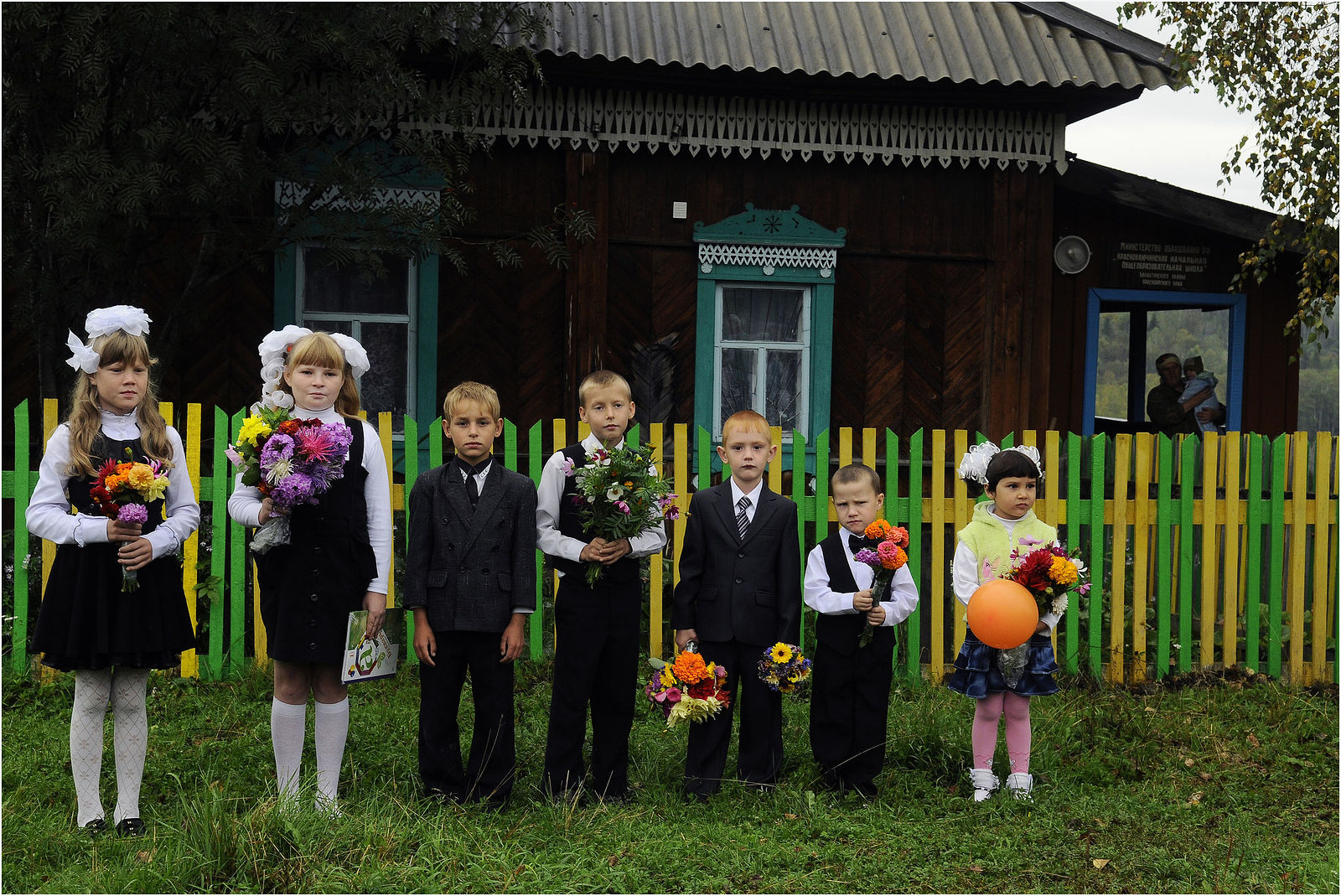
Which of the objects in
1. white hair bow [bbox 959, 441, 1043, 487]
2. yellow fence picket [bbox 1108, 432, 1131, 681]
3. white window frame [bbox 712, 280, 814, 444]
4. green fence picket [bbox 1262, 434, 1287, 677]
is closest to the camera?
white hair bow [bbox 959, 441, 1043, 487]

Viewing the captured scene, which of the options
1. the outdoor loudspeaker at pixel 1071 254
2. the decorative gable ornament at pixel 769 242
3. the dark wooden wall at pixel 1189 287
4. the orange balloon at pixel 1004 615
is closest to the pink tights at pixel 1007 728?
the orange balloon at pixel 1004 615

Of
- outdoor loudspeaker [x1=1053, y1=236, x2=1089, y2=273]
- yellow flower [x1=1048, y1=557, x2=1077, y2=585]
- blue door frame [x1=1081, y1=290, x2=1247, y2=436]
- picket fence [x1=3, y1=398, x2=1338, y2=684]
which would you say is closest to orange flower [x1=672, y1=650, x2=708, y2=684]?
yellow flower [x1=1048, y1=557, x2=1077, y2=585]

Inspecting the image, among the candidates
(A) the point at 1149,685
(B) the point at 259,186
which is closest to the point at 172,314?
(B) the point at 259,186

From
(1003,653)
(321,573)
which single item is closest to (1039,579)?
(1003,653)

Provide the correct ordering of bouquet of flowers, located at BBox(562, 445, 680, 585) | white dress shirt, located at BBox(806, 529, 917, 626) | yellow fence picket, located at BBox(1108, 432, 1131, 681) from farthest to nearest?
1. yellow fence picket, located at BBox(1108, 432, 1131, 681)
2. white dress shirt, located at BBox(806, 529, 917, 626)
3. bouquet of flowers, located at BBox(562, 445, 680, 585)

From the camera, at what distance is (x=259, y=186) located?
7504 mm

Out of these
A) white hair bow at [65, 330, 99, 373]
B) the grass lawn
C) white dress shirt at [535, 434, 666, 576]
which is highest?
white hair bow at [65, 330, 99, 373]

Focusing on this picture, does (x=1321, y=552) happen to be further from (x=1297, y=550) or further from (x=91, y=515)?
(x=91, y=515)

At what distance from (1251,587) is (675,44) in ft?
18.0

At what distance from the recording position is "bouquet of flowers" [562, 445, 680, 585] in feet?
12.6

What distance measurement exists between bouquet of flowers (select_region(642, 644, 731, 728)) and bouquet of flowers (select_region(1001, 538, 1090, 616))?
1190 millimetres

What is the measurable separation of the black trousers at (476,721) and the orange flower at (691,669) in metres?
0.63

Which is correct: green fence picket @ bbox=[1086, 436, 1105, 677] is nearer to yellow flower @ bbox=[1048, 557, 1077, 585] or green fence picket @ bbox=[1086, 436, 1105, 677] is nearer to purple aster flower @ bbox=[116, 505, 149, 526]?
yellow flower @ bbox=[1048, 557, 1077, 585]

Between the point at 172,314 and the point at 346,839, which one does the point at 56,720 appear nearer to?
the point at 346,839
